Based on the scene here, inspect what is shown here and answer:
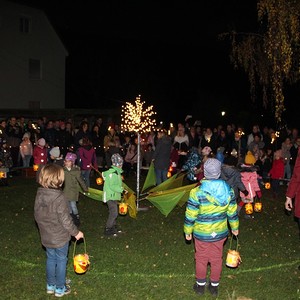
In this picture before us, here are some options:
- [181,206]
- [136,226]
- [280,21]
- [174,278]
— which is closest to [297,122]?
[280,21]

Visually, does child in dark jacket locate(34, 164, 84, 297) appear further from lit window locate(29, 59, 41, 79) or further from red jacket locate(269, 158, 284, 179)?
lit window locate(29, 59, 41, 79)

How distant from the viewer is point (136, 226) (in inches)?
444

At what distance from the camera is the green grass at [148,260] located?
7270 mm

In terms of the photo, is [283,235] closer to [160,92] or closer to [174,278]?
[174,278]

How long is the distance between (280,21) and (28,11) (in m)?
27.0

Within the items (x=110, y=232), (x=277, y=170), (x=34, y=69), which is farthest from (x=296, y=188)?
(x=34, y=69)

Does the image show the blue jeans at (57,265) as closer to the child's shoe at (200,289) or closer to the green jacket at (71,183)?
the child's shoe at (200,289)

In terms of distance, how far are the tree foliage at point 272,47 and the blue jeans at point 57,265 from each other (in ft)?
37.4

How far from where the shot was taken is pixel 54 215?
6500mm

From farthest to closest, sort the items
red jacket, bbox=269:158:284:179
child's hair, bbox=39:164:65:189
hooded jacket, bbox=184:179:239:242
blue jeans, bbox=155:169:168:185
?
blue jeans, bbox=155:169:168:185 → red jacket, bbox=269:158:284:179 → hooded jacket, bbox=184:179:239:242 → child's hair, bbox=39:164:65:189

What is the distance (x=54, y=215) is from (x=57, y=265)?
0.79 meters

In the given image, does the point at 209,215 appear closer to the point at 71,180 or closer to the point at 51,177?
the point at 51,177

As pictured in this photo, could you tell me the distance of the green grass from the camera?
7270mm

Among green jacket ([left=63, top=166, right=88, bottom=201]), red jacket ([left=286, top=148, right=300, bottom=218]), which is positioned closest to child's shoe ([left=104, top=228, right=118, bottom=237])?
green jacket ([left=63, top=166, right=88, bottom=201])
